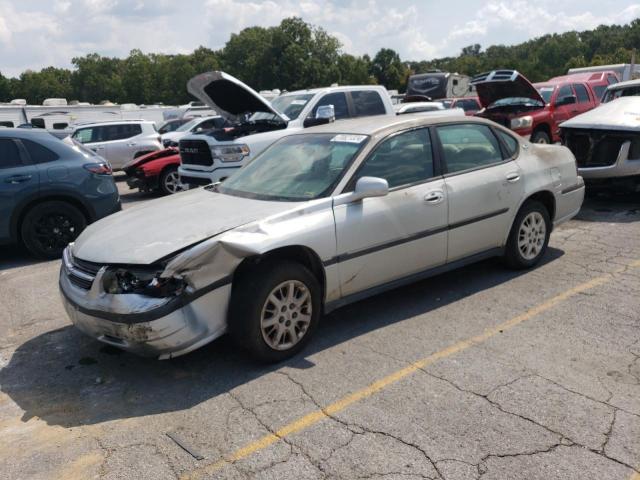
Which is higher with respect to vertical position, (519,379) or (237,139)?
(237,139)

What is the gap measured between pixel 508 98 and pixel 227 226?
407 inches

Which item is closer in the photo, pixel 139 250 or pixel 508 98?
pixel 139 250

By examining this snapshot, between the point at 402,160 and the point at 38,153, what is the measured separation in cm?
496

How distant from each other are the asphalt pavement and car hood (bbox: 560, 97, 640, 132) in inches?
150

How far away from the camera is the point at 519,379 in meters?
3.67

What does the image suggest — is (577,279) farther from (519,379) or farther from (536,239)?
(519,379)

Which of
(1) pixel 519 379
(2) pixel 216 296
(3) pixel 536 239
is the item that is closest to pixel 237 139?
(3) pixel 536 239

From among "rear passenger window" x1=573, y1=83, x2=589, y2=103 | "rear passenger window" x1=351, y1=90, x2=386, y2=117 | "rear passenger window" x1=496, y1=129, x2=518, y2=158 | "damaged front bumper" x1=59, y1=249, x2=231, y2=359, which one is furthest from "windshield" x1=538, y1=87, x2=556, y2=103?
"damaged front bumper" x1=59, y1=249, x2=231, y2=359

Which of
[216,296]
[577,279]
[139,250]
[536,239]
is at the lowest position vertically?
[577,279]

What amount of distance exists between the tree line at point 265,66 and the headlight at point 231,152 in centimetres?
7257

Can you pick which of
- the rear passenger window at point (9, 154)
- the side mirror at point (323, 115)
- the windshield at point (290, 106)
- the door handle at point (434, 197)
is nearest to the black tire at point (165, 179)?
the windshield at point (290, 106)

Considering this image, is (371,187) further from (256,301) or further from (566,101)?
(566,101)

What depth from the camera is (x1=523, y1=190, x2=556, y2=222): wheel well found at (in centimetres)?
577

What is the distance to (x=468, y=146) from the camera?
17.4ft
